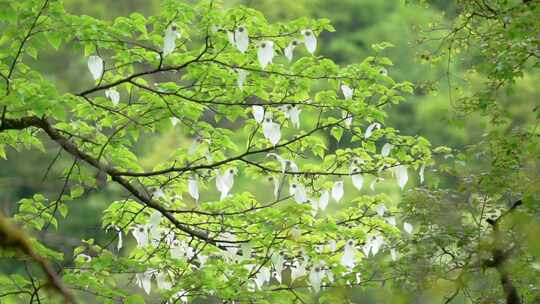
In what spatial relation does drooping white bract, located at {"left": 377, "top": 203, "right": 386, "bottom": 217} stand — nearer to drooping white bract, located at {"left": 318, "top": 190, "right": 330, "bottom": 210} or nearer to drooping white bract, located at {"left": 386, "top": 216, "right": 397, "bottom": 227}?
drooping white bract, located at {"left": 386, "top": 216, "right": 397, "bottom": 227}

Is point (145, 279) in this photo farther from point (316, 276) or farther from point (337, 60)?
point (337, 60)

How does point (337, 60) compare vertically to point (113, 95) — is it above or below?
above

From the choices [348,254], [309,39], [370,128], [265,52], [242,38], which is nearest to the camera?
[242,38]

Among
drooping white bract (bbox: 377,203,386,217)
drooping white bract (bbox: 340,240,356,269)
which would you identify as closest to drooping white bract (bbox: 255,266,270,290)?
drooping white bract (bbox: 340,240,356,269)

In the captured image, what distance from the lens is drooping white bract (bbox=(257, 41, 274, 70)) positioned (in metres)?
4.59

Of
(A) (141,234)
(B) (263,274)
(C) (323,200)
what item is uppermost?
(C) (323,200)

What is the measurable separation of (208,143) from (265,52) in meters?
0.71

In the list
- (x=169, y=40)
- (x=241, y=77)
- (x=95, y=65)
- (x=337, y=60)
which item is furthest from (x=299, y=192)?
(x=337, y=60)

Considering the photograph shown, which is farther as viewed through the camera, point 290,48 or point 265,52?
point 290,48

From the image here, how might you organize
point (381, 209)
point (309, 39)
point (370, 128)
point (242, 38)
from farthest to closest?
point (381, 209) → point (370, 128) → point (309, 39) → point (242, 38)

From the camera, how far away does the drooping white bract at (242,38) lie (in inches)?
175

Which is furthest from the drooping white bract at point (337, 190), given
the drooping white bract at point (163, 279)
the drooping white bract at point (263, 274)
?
the drooping white bract at point (163, 279)

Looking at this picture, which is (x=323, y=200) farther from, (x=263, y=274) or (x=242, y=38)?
(x=242, y=38)

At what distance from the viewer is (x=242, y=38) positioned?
4.45 m
